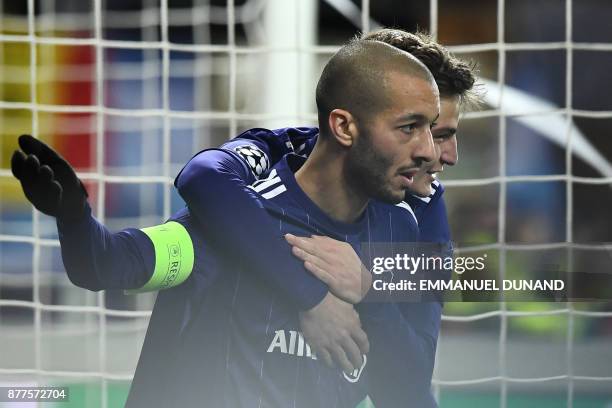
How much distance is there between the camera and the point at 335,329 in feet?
3.58

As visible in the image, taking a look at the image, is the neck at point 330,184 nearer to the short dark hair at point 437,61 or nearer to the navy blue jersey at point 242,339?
the navy blue jersey at point 242,339

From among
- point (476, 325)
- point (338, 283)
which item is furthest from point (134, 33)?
point (338, 283)

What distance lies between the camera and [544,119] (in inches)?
134

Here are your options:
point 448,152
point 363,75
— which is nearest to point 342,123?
point 363,75

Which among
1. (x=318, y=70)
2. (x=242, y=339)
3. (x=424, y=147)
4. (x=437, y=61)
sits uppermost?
(x=318, y=70)

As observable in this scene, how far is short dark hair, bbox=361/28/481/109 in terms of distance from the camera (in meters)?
1.26

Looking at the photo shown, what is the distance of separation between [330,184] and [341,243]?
0.07 m

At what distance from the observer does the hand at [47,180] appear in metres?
0.83

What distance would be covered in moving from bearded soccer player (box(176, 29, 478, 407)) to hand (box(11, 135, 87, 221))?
0.80 ft

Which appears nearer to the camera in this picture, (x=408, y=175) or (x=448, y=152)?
(x=408, y=175)

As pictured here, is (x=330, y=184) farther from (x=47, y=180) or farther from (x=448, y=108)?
(x=47, y=180)

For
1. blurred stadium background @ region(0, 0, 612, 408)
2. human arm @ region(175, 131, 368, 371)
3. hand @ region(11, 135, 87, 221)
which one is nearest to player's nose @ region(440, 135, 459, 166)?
human arm @ region(175, 131, 368, 371)

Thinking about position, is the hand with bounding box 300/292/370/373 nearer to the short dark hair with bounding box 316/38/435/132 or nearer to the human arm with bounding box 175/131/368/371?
the human arm with bounding box 175/131/368/371

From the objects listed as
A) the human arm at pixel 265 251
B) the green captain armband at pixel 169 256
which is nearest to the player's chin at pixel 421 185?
the human arm at pixel 265 251
